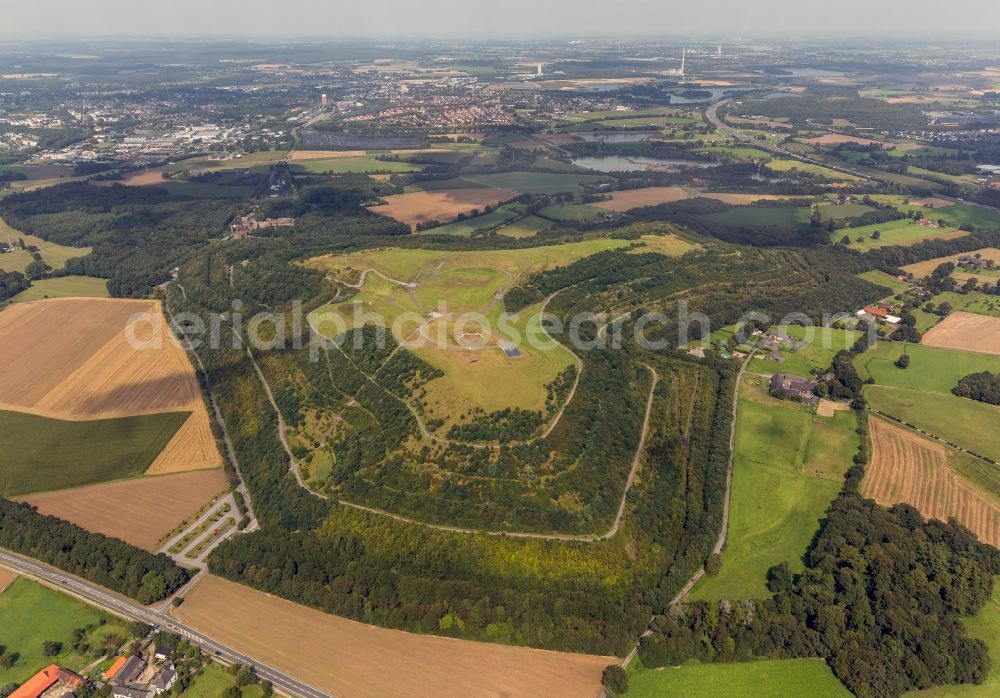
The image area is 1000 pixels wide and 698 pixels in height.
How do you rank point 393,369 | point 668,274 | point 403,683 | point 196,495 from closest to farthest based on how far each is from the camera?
point 403,683 < point 196,495 < point 393,369 < point 668,274

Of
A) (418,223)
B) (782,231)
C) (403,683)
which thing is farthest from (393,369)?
(782,231)

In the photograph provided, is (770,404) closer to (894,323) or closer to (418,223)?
(894,323)

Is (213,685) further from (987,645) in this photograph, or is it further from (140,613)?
(987,645)

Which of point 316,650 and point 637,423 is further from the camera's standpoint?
point 637,423

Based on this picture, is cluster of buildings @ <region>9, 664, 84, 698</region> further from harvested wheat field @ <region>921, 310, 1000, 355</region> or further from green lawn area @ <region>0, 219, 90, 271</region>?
harvested wheat field @ <region>921, 310, 1000, 355</region>

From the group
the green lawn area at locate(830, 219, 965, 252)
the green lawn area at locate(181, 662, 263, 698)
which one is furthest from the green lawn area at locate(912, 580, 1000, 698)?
the green lawn area at locate(830, 219, 965, 252)

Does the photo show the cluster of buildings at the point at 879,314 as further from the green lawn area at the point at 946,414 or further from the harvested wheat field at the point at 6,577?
the harvested wheat field at the point at 6,577
